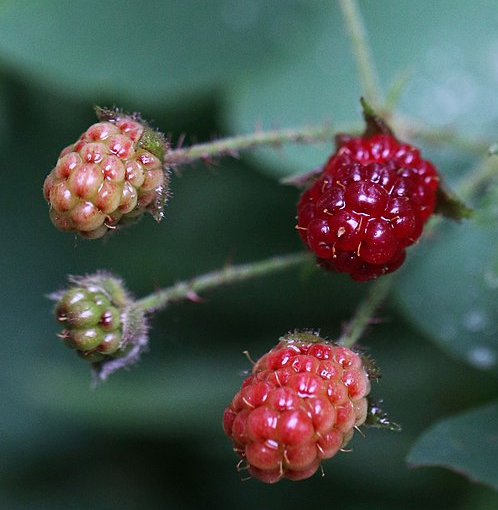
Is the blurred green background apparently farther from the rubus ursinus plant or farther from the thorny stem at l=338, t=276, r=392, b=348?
the rubus ursinus plant

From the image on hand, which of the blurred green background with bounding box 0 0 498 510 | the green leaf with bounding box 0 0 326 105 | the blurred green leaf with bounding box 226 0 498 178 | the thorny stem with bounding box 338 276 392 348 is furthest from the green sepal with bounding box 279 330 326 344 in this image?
the green leaf with bounding box 0 0 326 105

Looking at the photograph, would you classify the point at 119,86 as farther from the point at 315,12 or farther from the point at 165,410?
the point at 165,410

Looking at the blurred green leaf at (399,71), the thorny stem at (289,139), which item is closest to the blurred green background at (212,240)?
the blurred green leaf at (399,71)

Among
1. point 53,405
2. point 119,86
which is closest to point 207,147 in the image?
point 119,86

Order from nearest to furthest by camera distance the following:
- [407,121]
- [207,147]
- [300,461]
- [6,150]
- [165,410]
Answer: [300,461]
[207,147]
[407,121]
[165,410]
[6,150]

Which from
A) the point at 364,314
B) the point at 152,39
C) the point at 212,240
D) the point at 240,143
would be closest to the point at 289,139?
the point at 240,143

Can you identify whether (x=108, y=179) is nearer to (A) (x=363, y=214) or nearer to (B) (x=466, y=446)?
(A) (x=363, y=214)
